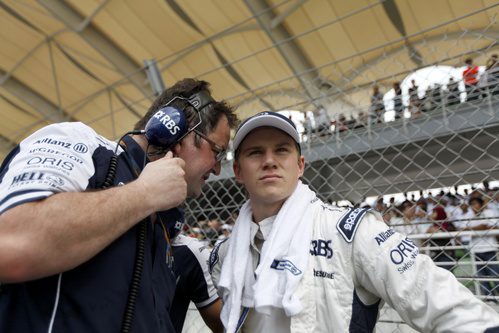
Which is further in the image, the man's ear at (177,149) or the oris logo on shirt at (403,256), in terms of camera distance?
the man's ear at (177,149)

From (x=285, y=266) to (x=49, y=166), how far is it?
64 cm

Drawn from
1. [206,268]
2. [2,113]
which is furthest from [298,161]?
[2,113]

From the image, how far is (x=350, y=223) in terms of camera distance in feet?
3.55

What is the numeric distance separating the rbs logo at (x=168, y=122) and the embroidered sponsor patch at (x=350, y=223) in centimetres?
56

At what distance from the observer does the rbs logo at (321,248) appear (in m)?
1.10

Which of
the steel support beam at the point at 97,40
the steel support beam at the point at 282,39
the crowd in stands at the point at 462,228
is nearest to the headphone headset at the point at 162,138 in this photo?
the crowd in stands at the point at 462,228

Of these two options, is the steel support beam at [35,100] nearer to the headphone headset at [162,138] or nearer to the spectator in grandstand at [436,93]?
the spectator in grandstand at [436,93]

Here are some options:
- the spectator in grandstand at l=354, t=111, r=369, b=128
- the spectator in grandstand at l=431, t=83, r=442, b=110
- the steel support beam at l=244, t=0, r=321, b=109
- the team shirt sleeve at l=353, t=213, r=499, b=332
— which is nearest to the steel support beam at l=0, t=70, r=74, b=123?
the steel support beam at l=244, t=0, r=321, b=109

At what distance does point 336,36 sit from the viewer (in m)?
9.41

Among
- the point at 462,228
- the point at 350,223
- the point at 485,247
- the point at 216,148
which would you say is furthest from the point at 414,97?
the point at 350,223

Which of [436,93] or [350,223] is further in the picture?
[436,93]

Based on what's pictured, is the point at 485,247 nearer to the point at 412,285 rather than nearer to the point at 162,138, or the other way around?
the point at 412,285

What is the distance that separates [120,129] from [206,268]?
10470 millimetres

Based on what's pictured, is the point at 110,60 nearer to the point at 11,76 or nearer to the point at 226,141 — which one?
the point at 11,76
